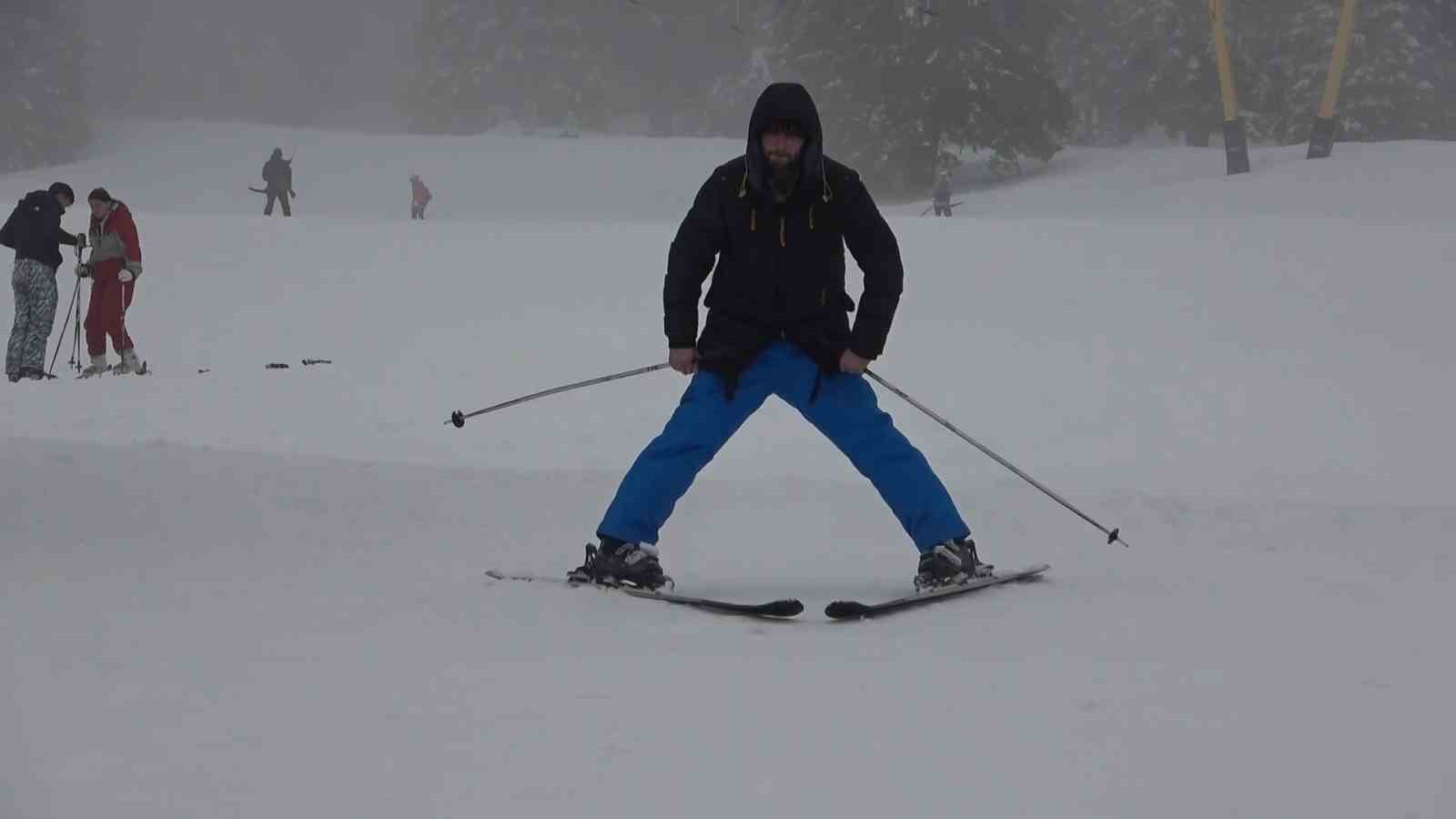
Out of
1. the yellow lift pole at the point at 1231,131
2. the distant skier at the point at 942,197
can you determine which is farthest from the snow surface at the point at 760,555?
the distant skier at the point at 942,197

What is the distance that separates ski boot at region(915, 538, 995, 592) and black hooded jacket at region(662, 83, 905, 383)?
2.40 ft

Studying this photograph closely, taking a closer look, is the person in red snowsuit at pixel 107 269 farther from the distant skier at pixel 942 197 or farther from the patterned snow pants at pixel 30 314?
the distant skier at pixel 942 197

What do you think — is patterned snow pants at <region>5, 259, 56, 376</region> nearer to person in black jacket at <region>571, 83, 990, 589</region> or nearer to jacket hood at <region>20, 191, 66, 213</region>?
jacket hood at <region>20, 191, 66, 213</region>

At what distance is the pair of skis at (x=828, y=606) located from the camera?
15.9 feet

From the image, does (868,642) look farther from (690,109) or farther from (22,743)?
(690,109)

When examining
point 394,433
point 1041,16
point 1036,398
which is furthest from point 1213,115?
point 394,433

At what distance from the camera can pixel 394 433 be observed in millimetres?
11117

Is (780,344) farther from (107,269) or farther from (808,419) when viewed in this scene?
(107,269)

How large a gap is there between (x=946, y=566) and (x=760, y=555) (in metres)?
1.49

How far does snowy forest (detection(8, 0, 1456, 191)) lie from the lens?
116 feet

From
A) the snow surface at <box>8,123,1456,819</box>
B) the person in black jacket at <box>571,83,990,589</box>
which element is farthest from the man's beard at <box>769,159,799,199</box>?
the snow surface at <box>8,123,1456,819</box>

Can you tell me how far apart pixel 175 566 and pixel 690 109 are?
58.5 m

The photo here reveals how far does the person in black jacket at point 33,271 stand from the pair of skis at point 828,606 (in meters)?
9.69

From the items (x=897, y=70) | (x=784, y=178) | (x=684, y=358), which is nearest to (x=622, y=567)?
(x=684, y=358)
